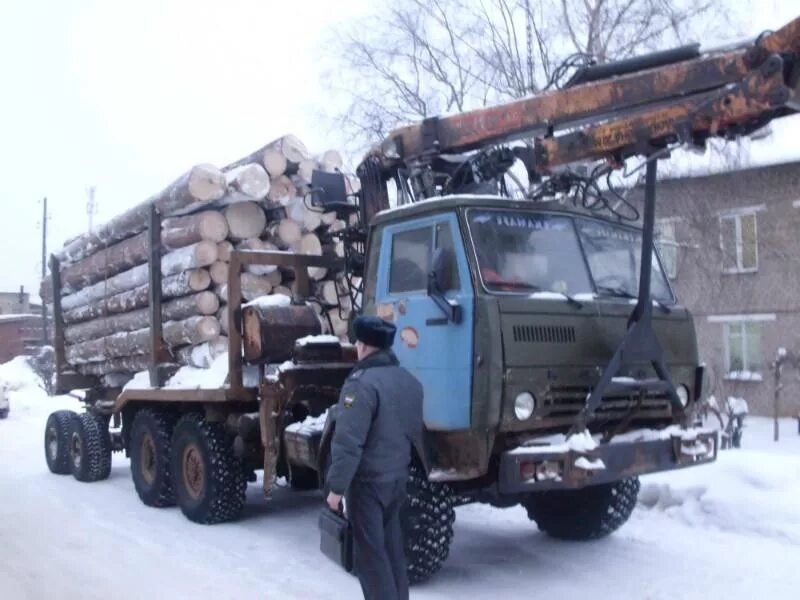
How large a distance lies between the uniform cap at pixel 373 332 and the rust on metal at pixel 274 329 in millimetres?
2803

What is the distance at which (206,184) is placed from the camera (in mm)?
8359

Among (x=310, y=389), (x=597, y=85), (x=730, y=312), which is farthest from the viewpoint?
(x=730, y=312)

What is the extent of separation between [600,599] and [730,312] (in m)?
18.1

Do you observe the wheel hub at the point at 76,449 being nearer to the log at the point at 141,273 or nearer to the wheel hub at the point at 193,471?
the log at the point at 141,273

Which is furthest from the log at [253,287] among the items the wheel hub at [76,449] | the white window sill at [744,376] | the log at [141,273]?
the white window sill at [744,376]

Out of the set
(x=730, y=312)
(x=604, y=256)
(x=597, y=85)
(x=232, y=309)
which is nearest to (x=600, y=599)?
(x=604, y=256)

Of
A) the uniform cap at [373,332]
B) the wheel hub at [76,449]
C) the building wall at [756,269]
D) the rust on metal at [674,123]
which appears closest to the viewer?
the uniform cap at [373,332]

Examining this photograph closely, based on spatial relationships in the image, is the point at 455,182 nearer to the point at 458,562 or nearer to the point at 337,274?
the point at 337,274

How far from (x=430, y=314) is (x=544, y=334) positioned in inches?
29.7

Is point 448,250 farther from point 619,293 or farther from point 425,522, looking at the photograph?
point 425,522

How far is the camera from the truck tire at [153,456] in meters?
8.92

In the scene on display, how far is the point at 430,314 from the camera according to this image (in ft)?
19.0

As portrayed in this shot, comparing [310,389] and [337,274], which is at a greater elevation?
[337,274]

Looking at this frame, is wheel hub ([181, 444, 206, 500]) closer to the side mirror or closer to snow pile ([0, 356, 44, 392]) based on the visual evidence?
the side mirror
